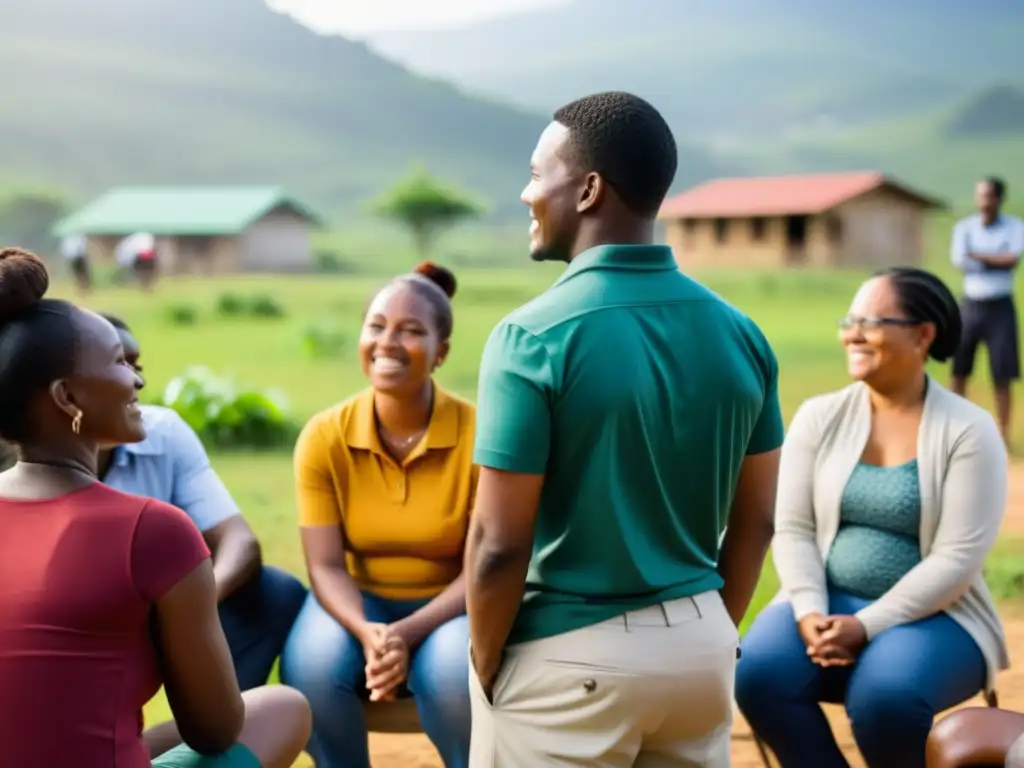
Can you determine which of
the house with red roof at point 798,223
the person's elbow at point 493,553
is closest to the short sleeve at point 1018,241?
the person's elbow at point 493,553

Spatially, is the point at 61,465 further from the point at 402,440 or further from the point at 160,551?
the point at 402,440

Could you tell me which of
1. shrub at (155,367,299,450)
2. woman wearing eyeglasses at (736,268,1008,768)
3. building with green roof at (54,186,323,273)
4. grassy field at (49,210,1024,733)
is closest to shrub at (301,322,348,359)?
grassy field at (49,210,1024,733)

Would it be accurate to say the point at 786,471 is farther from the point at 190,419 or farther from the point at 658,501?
the point at 190,419

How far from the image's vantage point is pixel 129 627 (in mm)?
1881

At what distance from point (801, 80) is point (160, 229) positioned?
44594mm

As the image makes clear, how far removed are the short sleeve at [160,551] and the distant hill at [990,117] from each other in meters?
62.8

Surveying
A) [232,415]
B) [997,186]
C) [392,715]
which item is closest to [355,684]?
[392,715]

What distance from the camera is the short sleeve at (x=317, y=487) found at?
3.24m

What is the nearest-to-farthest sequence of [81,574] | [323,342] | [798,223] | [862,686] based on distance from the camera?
[81,574] → [862,686] → [323,342] → [798,223]

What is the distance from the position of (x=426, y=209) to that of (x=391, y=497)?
169ft

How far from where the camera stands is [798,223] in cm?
3403

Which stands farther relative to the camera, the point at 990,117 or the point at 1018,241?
the point at 990,117

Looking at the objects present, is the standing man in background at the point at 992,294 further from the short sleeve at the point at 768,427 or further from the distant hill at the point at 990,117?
the distant hill at the point at 990,117

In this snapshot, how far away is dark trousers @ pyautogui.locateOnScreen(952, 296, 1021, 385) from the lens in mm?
9094
